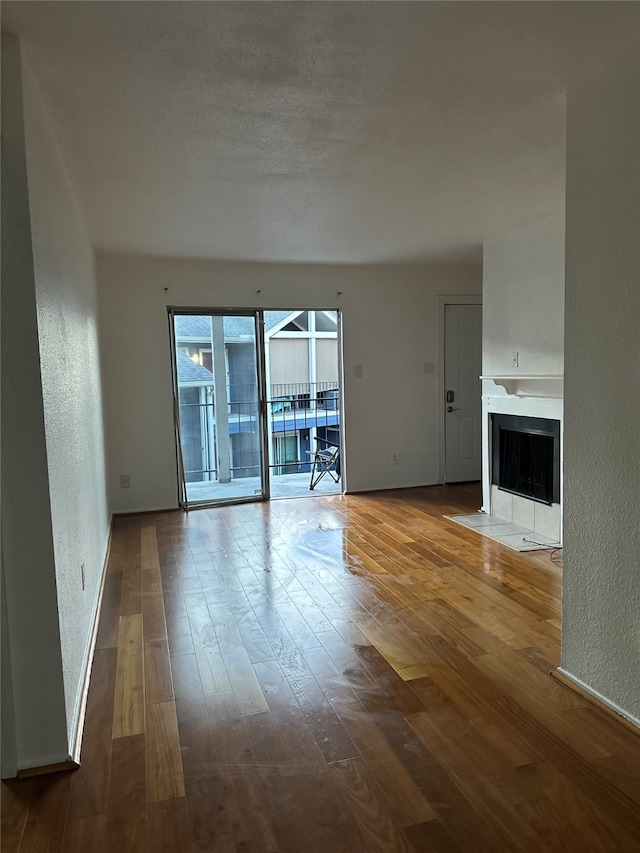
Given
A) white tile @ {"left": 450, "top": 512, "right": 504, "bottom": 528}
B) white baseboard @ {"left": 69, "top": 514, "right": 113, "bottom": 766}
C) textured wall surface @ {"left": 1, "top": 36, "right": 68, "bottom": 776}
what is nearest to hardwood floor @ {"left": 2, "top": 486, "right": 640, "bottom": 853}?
white baseboard @ {"left": 69, "top": 514, "right": 113, "bottom": 766}

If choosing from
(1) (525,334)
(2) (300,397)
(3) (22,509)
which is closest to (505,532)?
(1) (525,334)

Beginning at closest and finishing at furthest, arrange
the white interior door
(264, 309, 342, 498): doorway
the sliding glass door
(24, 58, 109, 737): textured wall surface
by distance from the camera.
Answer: (24, 58, 109, 737): textured wall surface < the sliding glass door < the white interior door < (264, 309, 342, 498): doorway

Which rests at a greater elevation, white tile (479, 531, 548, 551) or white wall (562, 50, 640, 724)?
white wall (562, 50, 640, 724)

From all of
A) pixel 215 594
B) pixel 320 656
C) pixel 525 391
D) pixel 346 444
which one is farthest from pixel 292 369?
pixel 320 656

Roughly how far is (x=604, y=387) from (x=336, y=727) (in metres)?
1.57

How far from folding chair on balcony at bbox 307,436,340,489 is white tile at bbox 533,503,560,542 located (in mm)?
2548

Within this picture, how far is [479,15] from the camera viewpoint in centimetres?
172

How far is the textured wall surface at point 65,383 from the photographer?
200 cm

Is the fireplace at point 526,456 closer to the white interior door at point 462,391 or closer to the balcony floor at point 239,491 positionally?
the white interior door at point 462,391

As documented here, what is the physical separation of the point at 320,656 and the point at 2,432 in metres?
1.64

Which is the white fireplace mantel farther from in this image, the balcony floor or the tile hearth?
the balcony floor

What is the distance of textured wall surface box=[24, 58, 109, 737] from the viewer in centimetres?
200

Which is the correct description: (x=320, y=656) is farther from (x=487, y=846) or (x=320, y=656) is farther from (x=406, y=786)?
(x=487, y=846)

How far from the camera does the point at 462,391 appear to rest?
6434 mm
